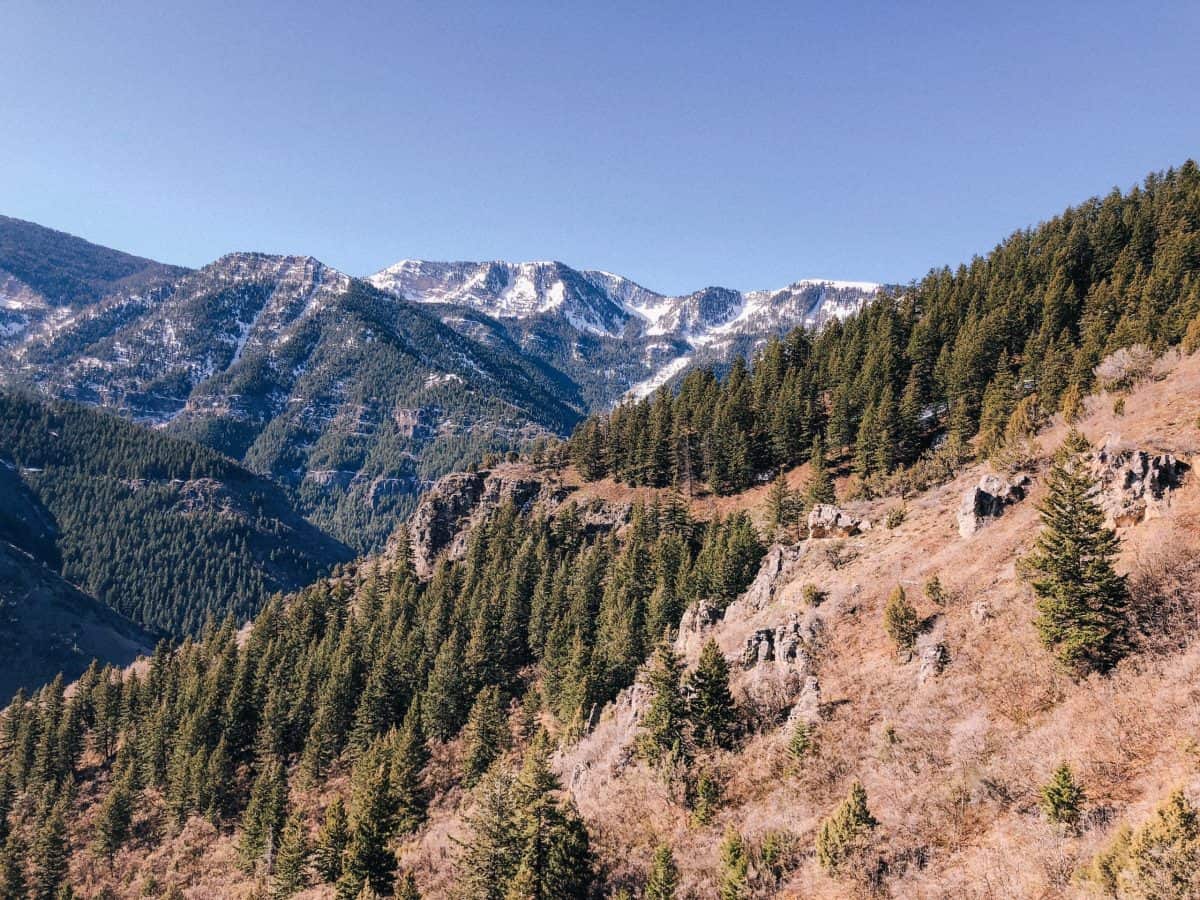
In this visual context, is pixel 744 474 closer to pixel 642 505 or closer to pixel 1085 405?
pixel 642 505

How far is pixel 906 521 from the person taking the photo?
46.0 meters

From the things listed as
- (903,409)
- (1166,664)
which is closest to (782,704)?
(1166,664)

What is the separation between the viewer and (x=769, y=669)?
34625mm

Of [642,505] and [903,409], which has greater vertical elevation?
[903,409]

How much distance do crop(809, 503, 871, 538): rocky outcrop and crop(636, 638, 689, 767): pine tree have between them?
77.8 ft

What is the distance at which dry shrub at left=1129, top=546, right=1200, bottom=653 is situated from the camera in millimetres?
20703

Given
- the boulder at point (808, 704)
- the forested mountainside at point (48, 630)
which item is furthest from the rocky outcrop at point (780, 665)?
the forested mountainside at point (48, 630)

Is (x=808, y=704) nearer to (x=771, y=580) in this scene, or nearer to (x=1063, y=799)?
(x=1063, y=799)

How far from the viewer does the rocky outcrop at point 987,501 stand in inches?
1491

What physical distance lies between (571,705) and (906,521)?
109 ft

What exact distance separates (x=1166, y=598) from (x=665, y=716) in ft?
72.6

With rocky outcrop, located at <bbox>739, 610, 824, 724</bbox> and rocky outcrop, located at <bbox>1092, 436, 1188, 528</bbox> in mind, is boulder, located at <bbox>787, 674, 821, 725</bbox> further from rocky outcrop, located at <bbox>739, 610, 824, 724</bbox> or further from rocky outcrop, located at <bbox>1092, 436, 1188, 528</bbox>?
rocky outcrop, located at <bbox>1092, 436, 1188, 528</bbox>

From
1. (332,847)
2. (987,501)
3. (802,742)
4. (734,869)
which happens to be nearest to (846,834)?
(734,869)

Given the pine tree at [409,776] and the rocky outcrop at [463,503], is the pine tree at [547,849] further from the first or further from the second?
the rocky outcrop at [463,503]
